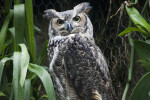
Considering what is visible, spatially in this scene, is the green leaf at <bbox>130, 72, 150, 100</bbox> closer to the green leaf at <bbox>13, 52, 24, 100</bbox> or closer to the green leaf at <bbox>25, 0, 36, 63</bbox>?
the green leaf at <bbox>13, 52, 24, 100</bbox>

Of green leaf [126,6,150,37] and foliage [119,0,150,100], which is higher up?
green leaf [126,6,150,37]

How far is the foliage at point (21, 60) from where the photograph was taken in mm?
913

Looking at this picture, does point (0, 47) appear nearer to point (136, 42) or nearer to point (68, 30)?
point (68, 30)

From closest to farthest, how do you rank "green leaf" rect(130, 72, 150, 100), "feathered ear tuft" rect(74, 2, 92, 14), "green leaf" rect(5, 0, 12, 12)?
"green leaf" rect(130, 72, 150, 100) < "feathered ear tuft" rect(74, 2, 92, 14) < "green leaf" rect(5, 0, 12, 12)

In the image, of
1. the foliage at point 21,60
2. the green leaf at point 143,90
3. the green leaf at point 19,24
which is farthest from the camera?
the green leaf at point 19,24

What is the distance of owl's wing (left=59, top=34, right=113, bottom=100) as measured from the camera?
969 millimetres

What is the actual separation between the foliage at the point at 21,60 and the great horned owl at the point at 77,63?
78 mm

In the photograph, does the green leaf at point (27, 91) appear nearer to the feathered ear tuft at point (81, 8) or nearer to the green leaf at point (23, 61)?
the green leaf at point (23, 61)

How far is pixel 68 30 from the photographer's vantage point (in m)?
1.00

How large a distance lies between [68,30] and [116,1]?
24.3 inches

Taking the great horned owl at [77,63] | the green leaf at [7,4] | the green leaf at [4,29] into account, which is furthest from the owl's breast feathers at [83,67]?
the green leaf at [7,4]

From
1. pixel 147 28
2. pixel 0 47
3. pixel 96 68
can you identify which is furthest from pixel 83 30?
pixel 0 47

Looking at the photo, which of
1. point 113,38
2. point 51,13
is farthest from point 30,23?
point 113,38

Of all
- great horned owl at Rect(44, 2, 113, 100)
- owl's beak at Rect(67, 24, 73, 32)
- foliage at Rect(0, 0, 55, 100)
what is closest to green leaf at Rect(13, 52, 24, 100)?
foliage at Rect(0, 0, 55, 100)
